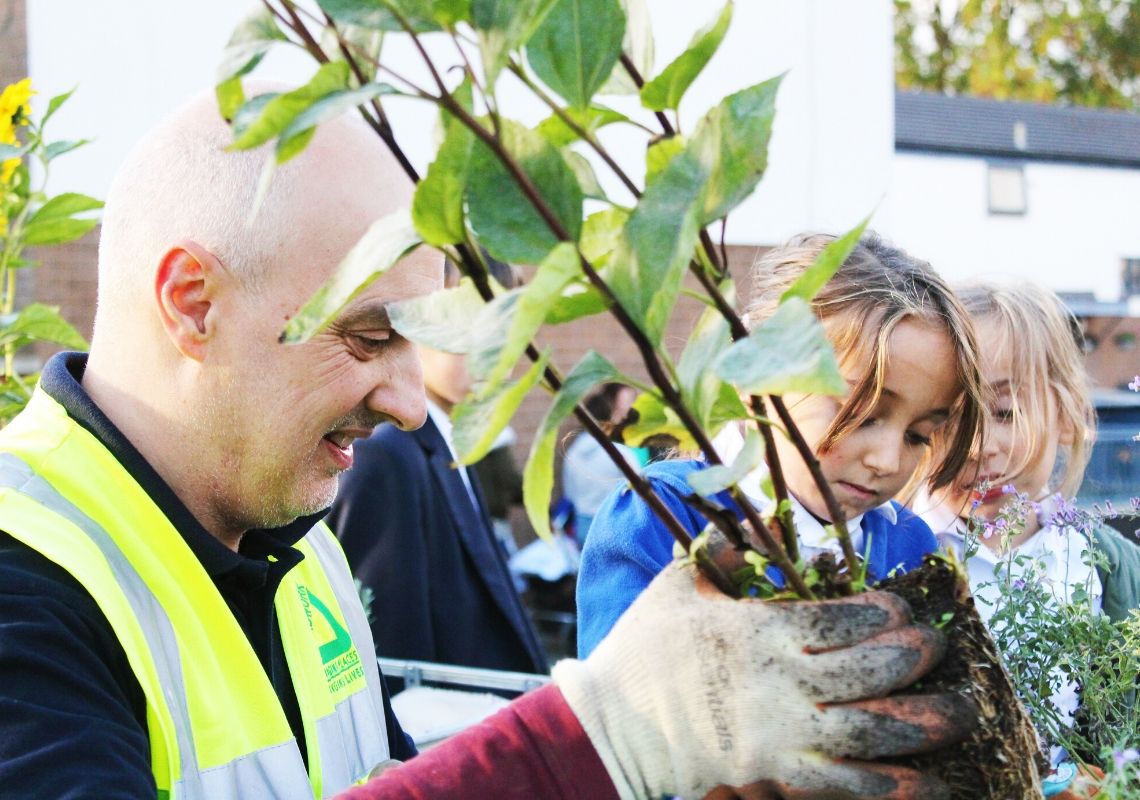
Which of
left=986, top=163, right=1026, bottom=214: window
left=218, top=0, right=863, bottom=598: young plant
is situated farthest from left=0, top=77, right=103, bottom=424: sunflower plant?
left=986, top=163, right=1026, bottom=214: window

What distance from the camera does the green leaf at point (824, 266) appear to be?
94 centimetres

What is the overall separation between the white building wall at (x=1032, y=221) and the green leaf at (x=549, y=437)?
10421 millimetres

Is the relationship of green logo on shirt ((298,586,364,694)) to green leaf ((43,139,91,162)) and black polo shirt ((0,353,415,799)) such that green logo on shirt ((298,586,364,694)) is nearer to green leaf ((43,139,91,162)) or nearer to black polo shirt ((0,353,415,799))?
black polo shirt ((0,353,415,799))

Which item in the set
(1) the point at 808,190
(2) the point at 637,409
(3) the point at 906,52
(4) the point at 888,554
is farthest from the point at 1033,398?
(3) the point at 906,52

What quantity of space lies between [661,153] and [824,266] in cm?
19

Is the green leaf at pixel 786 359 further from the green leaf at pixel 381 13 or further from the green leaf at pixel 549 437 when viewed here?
the green leaf at pixel 381 13

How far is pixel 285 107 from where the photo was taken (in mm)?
880

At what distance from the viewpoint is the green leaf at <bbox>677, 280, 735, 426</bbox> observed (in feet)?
3.12

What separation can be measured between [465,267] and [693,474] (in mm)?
264

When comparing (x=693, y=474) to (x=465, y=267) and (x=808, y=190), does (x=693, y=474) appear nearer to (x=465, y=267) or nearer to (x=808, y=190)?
(x=465, y=267)

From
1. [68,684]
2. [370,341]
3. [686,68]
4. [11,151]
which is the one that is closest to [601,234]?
[686,68]

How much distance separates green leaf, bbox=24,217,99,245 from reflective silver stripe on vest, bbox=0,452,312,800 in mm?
786

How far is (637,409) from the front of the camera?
107 centimetres

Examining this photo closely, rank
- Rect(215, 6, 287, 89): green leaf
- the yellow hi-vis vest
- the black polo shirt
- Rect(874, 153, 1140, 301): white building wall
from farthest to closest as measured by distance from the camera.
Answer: Rect(874, 153, 1140, 301): white building wall
the yellow hi-vis vest
the black polo shirt
Rect(215, 6, 287, 89): green leaf
